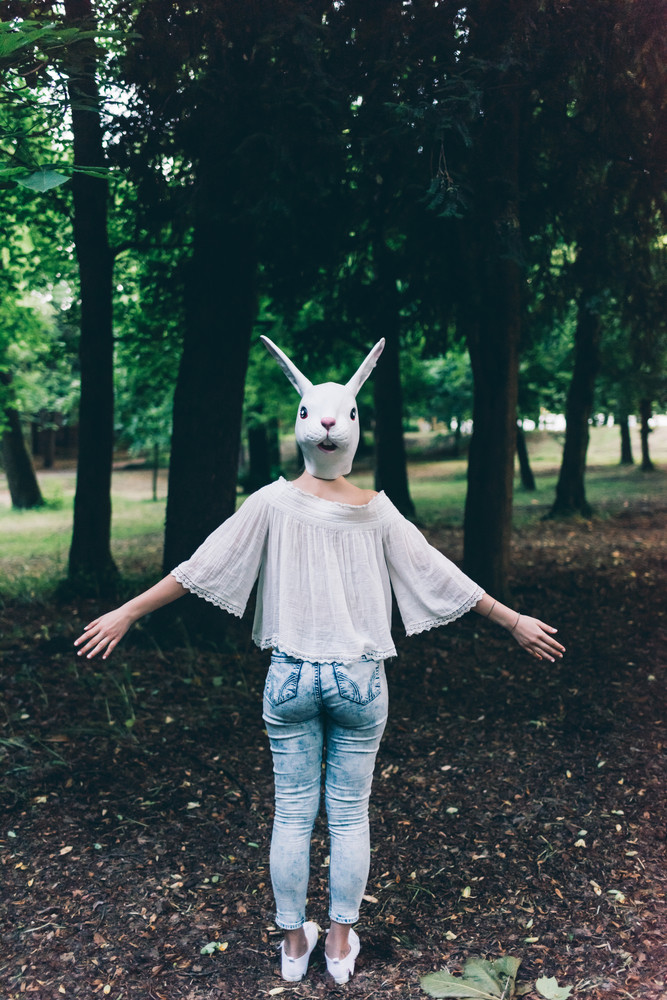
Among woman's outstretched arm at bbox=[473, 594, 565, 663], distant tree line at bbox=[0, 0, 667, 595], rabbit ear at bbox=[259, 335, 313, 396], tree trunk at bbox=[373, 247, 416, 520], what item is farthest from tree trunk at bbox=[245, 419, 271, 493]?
woman's outstretched arm at bbox=[473, 594, 565, 663]

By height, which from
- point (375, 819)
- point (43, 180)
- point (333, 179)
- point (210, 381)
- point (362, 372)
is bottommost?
point (375, 819)

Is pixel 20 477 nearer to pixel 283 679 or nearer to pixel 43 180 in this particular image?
pixel 43 180

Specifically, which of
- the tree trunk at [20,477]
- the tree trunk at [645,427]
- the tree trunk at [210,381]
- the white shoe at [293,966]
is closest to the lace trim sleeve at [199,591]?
the white shoe at [293,966]

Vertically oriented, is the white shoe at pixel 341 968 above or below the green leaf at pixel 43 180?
below

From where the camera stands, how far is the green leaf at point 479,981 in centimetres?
291

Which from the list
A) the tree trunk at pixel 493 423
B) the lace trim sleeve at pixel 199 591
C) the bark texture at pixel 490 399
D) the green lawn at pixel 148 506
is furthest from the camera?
the green lawn at pixel 148 506

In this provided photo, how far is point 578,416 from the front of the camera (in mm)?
13578

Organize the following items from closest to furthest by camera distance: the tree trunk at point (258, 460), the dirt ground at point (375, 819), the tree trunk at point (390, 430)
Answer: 1. the dirt ground at point (375, 819)
2. the tree trunk at point (390, 430)
3. the tree trunk at point (258, 460)

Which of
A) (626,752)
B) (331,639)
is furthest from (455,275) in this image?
(331,639)

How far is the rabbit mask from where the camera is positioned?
113 inches

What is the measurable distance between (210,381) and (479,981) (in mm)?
4402

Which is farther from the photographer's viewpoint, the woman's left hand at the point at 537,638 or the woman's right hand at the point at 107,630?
the woman's left hand at the point at 537,638

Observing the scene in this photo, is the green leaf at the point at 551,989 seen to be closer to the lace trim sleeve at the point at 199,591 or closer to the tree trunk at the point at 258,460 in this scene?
the lace trim sleeve at the point at 199,591

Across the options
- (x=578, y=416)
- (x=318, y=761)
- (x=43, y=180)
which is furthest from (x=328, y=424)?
(x=578, y=416)
